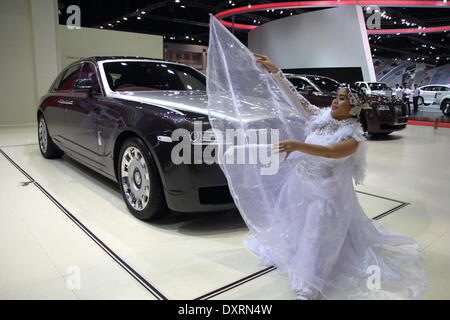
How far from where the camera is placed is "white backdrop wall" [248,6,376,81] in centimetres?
1225

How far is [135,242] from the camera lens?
Result: 8.23 feet

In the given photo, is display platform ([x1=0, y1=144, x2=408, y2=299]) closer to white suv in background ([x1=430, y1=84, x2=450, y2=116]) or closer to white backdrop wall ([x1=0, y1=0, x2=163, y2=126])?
white backdrop wall ([x1=0, y1=0, x2=163, y2=126])

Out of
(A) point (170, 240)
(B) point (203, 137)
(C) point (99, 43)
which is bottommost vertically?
(A) point (170, 240)

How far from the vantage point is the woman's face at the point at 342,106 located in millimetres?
1899

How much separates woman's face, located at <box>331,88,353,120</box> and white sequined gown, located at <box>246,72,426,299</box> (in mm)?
37

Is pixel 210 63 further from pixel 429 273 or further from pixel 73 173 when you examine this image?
pixel 73 173

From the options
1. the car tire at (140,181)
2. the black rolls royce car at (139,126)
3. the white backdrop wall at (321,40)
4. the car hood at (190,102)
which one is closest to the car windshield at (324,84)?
the black rolls royce car at (139,126)

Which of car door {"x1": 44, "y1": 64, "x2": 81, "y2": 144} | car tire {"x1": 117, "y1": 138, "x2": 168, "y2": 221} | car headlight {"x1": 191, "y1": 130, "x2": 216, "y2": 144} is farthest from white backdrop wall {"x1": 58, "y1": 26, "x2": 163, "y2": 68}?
car headlight {"x1": 191, "y1": 130, "x2": 216, "y2": 144}

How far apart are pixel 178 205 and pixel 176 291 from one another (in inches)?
27.1

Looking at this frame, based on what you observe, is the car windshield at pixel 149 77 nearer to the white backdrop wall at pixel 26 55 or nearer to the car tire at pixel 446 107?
the white backdrop wall at pixel 26 55

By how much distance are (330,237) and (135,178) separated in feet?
5.13

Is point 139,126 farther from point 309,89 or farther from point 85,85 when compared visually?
point 309,89

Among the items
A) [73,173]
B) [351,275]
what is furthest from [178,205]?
[73,173]

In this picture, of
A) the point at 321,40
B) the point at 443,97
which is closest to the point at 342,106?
the point at 321,40
